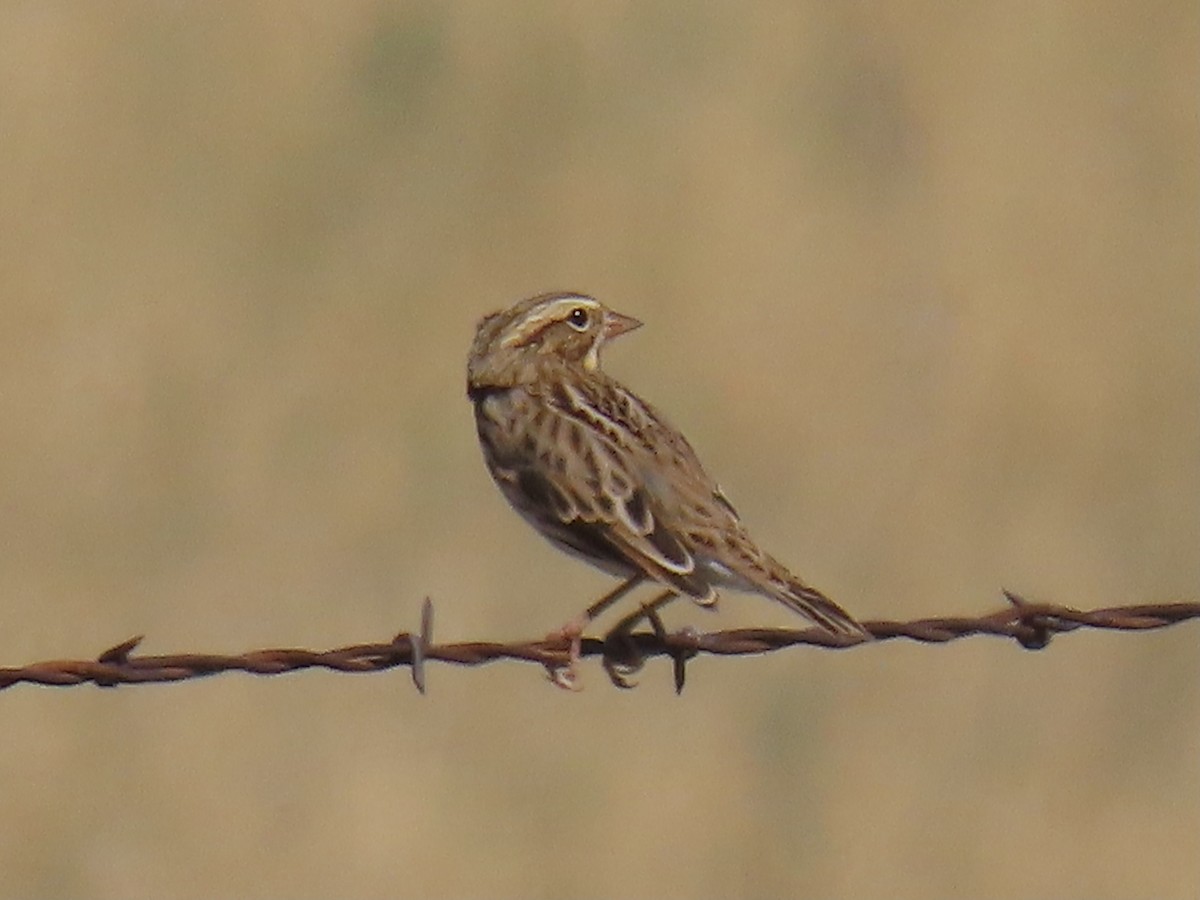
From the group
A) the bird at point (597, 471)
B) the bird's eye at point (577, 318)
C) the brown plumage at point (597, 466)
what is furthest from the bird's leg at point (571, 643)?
the bird's eye at point (577, 318)

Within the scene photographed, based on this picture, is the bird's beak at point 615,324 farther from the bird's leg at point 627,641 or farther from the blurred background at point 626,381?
the blurred background at point 626,381

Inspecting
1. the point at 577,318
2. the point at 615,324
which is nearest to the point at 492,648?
the point at 577,318

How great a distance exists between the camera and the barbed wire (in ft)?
24.5

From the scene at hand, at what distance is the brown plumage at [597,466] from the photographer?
8.73 meters

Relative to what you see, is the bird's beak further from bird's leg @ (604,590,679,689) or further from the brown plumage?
bird's leg @ (604,590,679,689)

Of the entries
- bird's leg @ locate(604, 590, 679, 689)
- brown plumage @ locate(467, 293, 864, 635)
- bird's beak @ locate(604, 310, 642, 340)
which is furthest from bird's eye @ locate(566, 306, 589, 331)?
bird's leg @ locate(604, 590, 679, 689)

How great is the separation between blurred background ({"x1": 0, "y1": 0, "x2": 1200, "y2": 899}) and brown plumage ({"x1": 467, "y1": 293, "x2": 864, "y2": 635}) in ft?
13.0

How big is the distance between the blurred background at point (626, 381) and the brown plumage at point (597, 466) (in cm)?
396

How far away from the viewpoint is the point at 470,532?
14406 mm

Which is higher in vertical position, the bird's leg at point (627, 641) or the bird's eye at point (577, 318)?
the bird's eye at point (577, 318)

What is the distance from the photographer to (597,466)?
915 cm

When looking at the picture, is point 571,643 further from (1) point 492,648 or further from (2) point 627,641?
(1) point 492,648

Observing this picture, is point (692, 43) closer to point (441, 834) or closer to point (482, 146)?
point (482, 146)

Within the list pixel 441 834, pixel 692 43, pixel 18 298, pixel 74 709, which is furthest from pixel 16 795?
pixel 692 43
